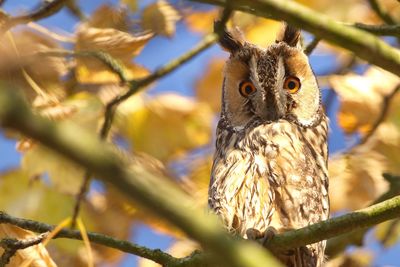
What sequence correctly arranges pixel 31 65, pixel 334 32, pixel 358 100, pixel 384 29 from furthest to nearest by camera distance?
pixel 358 100 < pixel 384 29 < pixel 31 65 < pixel 334 32

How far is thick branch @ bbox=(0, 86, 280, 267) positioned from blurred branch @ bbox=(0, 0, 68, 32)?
1597 millimetres

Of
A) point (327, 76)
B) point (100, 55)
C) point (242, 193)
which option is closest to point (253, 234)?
point (242, 193)

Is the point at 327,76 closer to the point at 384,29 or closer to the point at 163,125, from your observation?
the point at 163,125

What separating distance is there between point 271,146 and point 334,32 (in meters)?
1.29

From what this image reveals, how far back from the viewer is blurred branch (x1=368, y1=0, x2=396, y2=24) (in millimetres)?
3119

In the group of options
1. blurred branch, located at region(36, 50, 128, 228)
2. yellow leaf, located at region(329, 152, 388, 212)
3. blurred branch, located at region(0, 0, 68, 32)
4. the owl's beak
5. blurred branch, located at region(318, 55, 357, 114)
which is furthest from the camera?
blurred branch, located at region(318, 55, 357, 114)

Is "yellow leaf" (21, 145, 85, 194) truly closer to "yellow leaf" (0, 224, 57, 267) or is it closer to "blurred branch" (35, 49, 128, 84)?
"blurred branch" (35, 49, 128, 84)

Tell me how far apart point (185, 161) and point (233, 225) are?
301 mm

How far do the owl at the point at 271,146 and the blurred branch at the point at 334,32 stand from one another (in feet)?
2.86

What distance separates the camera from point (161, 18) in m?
2.79

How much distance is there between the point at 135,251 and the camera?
2307 millimetres

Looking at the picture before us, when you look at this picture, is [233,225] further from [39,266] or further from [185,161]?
[39,266]

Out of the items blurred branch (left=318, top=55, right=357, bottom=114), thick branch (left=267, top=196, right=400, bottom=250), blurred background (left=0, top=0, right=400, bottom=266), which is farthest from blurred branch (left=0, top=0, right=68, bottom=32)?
blurred branch (left=318, top=55, right=357, bottom=114)

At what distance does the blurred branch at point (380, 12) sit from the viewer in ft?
10.2
